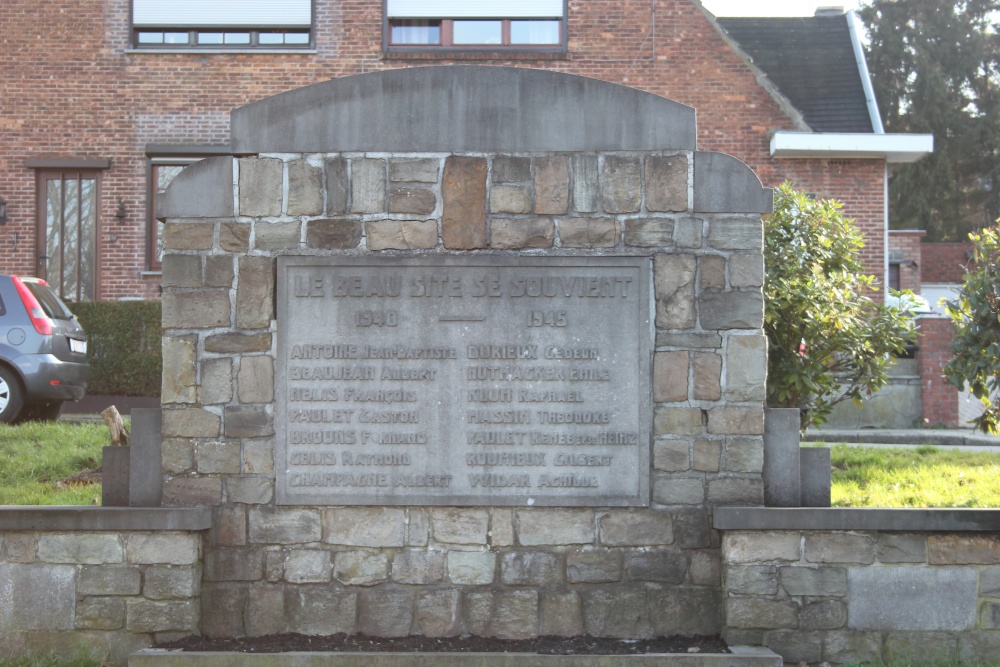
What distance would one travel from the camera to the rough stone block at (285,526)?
5.12m

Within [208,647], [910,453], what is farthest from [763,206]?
[910,453]

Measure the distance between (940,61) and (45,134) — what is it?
106 ft

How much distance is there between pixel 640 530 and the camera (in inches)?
201

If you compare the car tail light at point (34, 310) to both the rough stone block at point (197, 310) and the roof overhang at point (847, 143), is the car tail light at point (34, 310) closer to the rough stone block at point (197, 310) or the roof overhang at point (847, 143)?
the rough stone block at point (197, 310)

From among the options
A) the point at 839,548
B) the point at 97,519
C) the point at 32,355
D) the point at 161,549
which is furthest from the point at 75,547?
the point at 32,355

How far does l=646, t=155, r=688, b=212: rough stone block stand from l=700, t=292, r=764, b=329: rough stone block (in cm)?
47

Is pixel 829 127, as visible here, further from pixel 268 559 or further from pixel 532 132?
pixel 268 559

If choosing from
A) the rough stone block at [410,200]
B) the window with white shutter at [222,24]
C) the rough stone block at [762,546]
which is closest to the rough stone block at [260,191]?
the rough stone block at [410,200]

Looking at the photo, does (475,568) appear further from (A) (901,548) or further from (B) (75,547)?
(A) (901,548)

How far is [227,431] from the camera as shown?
512cm

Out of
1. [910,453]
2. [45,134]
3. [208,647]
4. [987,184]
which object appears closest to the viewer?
[208,647]

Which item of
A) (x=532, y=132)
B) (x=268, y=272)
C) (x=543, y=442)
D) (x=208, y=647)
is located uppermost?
(x=532, y=132)

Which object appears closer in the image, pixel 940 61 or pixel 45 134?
pixel 45 134

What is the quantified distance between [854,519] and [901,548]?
0.28m
